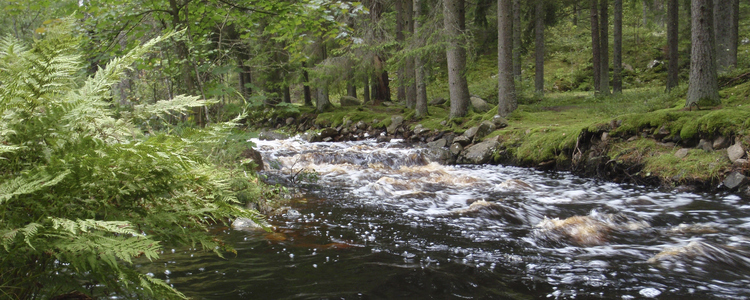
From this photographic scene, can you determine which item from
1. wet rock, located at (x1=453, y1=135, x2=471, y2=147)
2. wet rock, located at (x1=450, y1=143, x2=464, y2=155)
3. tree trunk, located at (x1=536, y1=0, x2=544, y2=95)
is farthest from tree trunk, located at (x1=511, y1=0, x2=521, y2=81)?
wet rock, located at (x1=450, y1=143, x2=464, y2=155)

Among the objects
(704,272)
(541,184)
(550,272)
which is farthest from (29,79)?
(541,184)

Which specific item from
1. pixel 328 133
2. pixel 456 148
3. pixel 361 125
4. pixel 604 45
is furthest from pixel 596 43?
pixel 328 133

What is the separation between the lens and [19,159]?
145cm

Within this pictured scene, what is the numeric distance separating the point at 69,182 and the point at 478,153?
10.1m

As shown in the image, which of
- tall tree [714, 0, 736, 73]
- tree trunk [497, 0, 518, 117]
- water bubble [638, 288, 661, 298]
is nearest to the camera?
water bubble [638, 288, 661, 298]

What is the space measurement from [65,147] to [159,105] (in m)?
0.35

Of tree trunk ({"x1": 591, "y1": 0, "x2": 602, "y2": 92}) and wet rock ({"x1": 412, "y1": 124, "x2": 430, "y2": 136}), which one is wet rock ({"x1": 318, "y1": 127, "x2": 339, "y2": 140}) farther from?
tree trunk ({"x1": 591, "y1": 0, "x2": 602, "y2": 92})

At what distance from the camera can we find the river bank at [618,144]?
22.0 feet

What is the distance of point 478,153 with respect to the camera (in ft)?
35.6

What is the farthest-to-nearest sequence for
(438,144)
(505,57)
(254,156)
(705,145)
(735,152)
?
(505,57)
(438,144)
(254,156)
(705,145)
(735,152)

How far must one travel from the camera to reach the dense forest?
141cm

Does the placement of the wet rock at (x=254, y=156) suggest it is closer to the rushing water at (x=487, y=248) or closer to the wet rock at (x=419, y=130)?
the rushing water at (x=487, y=248)

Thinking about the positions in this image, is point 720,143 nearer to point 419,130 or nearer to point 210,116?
point 210,116

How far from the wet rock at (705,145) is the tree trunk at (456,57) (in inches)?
283
